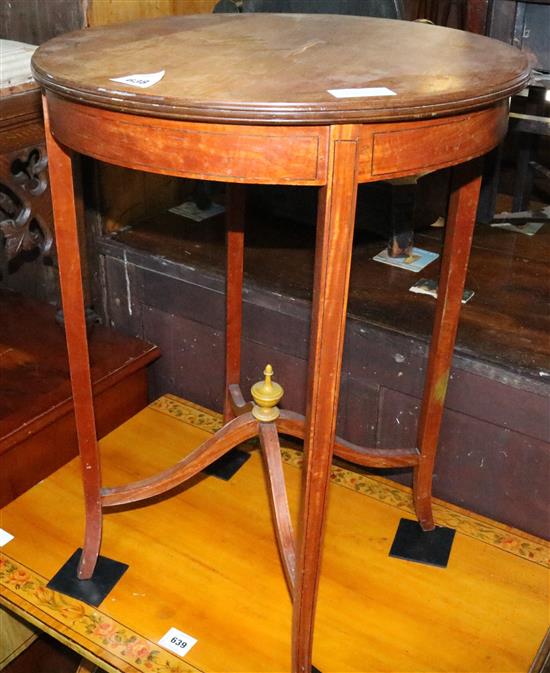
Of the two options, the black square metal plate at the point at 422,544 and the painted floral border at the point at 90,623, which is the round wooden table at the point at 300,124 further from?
the black square metal plate at the point at 422,544

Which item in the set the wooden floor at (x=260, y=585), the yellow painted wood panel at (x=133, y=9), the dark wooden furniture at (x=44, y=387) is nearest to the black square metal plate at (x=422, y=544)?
the wooden floor at (x=260, y=585)

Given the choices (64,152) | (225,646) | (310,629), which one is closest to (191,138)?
(64,152)

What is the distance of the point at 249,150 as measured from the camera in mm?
906

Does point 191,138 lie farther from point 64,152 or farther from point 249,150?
point 64,152

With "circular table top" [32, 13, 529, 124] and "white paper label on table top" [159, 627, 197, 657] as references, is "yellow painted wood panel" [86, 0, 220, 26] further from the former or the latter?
"white paper label on table top" [159, 627, 197, 657]

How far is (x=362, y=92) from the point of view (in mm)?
909

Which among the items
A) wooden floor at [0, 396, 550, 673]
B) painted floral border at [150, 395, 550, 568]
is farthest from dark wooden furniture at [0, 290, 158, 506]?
painted floral border at [150, 395, 550, 568]

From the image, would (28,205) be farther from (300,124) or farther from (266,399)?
(300,124)

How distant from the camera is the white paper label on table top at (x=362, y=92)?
0.89 metres

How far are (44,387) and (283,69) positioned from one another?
95 cm

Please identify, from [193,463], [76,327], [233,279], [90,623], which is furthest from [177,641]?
[233,279]

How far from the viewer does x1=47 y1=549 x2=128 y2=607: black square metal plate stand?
4.57ft

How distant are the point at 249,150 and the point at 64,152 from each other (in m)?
0.35

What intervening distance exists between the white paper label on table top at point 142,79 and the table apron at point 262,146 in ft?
0.12
